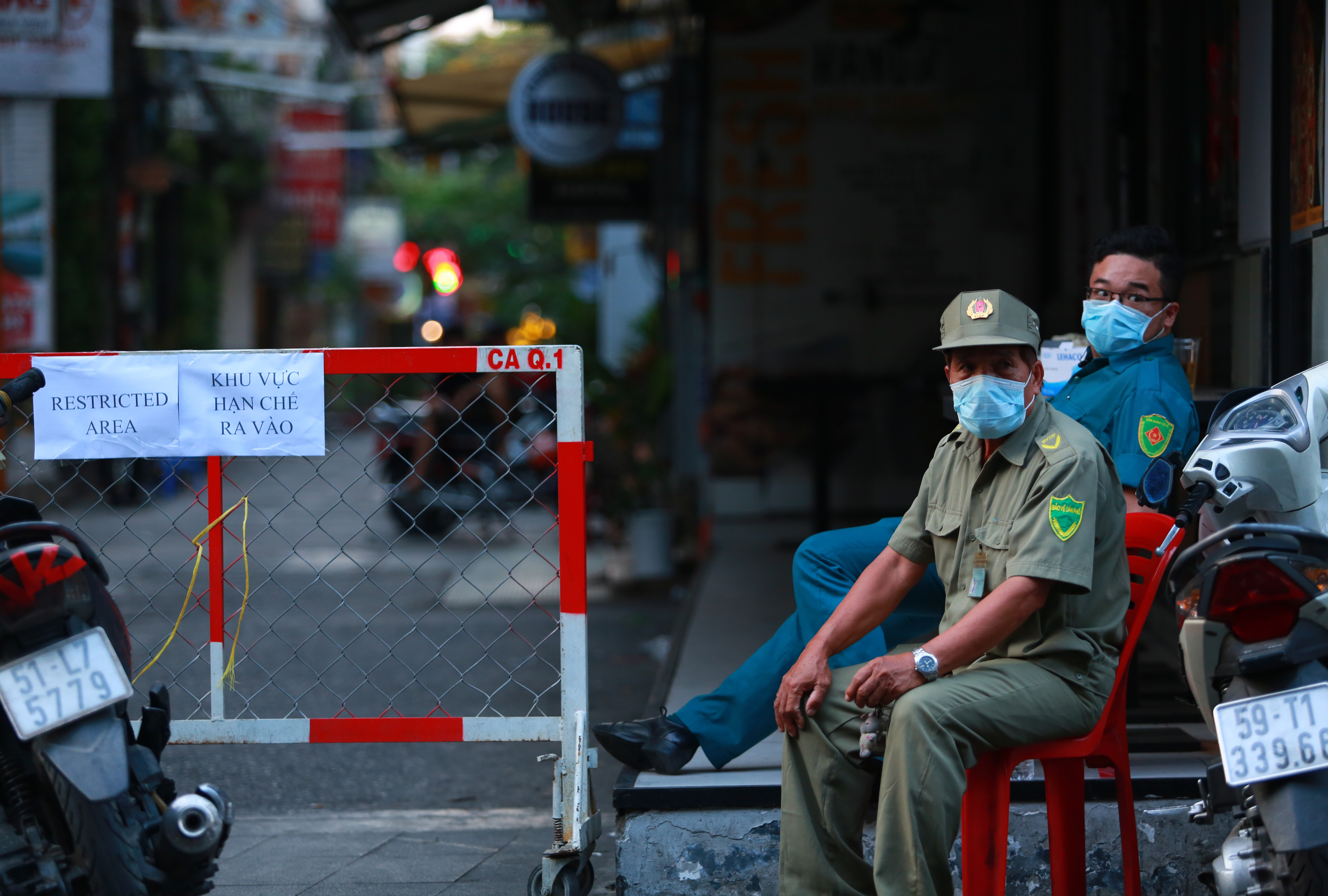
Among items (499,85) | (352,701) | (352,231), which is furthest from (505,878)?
(352,231)

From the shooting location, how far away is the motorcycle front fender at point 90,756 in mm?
2514

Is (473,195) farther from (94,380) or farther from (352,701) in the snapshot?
(94,380)

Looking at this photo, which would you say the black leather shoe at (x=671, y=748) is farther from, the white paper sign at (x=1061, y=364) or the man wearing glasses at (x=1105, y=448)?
the white paper sign at (x=1061, y=364)

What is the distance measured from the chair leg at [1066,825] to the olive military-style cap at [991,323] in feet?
3.09

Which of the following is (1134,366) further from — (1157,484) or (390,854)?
(390,854)

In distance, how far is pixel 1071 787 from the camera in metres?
2.97

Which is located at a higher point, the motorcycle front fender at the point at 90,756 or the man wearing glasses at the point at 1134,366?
the man wearing glasses at the point at 1134,366

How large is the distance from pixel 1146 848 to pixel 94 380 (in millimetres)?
3001

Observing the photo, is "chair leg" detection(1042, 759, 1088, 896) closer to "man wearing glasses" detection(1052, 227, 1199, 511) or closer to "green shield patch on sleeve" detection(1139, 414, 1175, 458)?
"man wearing glasses" detection(1052, 227, 1199, 511)

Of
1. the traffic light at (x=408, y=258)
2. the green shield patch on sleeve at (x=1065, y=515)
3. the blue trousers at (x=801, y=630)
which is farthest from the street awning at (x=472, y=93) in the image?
the green shield patch on sleeve at (x=1065, y=515)

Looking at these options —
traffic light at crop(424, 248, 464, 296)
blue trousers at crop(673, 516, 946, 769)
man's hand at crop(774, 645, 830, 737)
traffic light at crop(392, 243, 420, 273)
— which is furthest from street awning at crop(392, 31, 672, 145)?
man's hand at crop(774, 645, 830, 737)

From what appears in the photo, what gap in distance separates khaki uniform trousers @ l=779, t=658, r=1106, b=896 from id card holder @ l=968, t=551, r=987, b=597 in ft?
0.51

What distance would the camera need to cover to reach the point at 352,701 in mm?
6258

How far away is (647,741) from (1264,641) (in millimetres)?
1663
